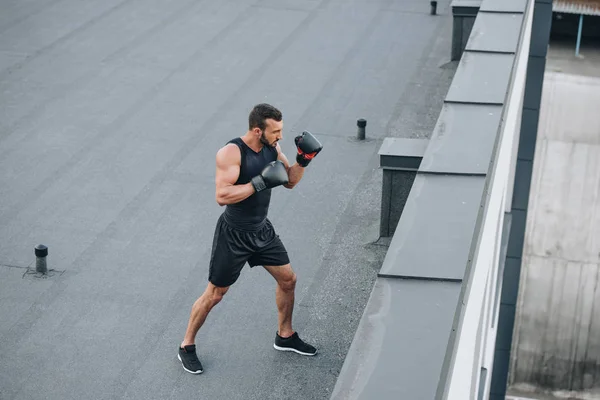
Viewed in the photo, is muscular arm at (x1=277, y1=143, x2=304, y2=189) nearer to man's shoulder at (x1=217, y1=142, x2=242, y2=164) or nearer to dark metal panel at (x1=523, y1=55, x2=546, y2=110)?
man's shoulder at (x1=217, y1=142, x2=242, y2=164)

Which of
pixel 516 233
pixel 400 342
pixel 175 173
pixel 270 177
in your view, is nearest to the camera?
pixel 400 342

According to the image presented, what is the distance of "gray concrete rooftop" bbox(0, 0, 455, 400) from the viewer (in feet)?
20.7

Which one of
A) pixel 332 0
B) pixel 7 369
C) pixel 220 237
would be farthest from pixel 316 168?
pixel 332 0

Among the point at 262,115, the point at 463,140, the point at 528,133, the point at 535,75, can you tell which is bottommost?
the point at 528,133

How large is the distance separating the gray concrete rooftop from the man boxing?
0.30 meters

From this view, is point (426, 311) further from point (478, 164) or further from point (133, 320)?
point (133, 320)

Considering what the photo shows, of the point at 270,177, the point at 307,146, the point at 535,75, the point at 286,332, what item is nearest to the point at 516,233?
the point at 535,75

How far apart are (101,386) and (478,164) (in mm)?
2927

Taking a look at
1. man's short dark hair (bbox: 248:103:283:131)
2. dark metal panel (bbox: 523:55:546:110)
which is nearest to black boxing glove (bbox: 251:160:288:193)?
man's short dark hair (bbox: 248:103:283:131)

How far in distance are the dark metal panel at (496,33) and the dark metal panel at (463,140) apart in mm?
1758

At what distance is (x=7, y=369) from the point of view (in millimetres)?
6051

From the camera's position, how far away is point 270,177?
5.68 metres

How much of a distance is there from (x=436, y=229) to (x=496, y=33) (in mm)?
4640

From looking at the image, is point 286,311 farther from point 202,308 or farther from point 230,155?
point 230,155
